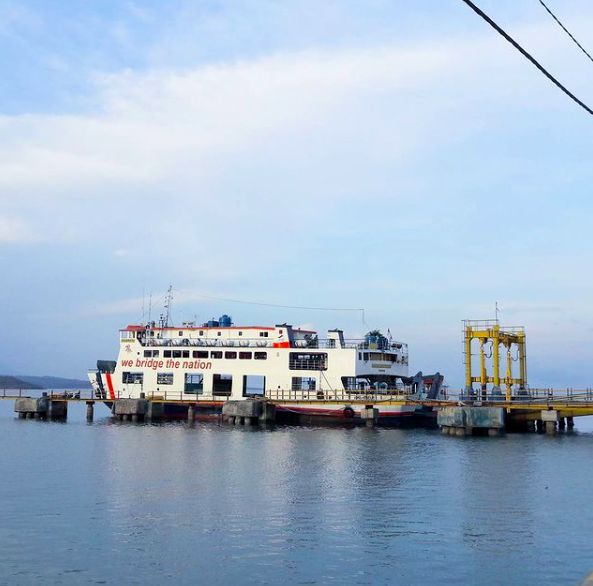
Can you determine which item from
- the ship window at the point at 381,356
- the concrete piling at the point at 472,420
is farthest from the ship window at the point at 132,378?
the concrete piling at the point at 472,420

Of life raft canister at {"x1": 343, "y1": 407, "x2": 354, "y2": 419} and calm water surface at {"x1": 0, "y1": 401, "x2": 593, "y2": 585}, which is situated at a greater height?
life raft canister at {"x1": 343, "y1": 407, "x2": 354, "y2": 419}

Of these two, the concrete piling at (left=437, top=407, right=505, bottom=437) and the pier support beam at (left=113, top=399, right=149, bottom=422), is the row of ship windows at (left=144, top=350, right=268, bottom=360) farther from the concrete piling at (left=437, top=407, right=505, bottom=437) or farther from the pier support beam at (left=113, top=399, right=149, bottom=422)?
the concrete piling at (left=437, top=407, right=505, bottom=437)

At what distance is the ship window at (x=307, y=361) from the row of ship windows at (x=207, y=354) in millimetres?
2312

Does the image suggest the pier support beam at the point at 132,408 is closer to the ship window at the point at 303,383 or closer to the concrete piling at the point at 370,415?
the ship window at the point at 303,383

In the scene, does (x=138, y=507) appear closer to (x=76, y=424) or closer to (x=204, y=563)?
(x=204, y=563)

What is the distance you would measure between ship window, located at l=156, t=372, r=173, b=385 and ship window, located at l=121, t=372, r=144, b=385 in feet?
5.56

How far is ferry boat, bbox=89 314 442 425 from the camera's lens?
191ft

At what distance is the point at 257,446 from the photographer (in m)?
44.5

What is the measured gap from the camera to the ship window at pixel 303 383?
59781 mm

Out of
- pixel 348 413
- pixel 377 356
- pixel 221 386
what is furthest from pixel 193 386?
pixel 377 356

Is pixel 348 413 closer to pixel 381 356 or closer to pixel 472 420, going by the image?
pixel 381 356

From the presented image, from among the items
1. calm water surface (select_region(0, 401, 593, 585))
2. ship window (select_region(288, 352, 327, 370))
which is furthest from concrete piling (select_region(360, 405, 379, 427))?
calm water surface (select_region(0, 401, 593, 585))

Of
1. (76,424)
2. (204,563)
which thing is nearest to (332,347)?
(76,424)

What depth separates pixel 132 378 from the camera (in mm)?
66188
